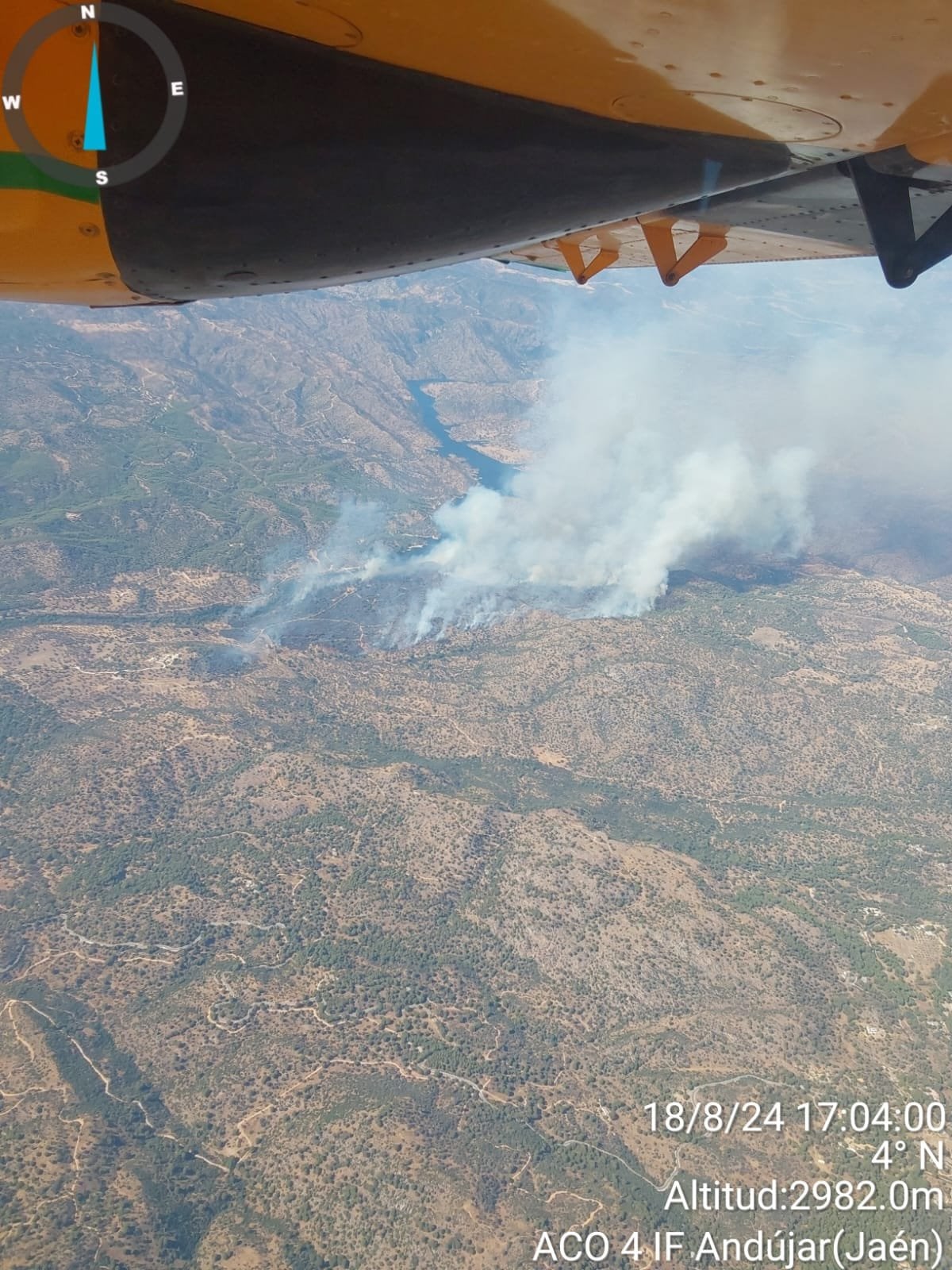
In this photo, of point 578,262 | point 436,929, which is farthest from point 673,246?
point 436,929

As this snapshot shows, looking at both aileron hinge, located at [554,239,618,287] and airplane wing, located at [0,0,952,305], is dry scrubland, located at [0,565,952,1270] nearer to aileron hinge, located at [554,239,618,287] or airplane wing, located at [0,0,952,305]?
aileron hinge, located at [554,239,618,287]

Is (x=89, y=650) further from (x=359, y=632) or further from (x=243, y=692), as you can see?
(x=359, y=632)

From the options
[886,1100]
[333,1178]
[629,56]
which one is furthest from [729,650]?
[629,56]

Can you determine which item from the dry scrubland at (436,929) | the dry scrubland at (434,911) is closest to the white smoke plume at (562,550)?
the dry scrubland at (434,911)

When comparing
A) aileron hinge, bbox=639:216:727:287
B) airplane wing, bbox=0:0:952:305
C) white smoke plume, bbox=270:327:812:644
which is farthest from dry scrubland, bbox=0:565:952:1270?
airplane wing, bbox=0:0:952:305

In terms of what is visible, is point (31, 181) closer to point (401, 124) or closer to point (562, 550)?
point (401, 124)

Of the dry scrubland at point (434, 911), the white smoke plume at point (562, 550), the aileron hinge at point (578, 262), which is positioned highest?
the aileron hinge at point (578, 262)

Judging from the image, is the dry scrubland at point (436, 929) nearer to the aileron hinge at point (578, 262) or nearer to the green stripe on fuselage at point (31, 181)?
the aileron hinge at point (578, 262)
